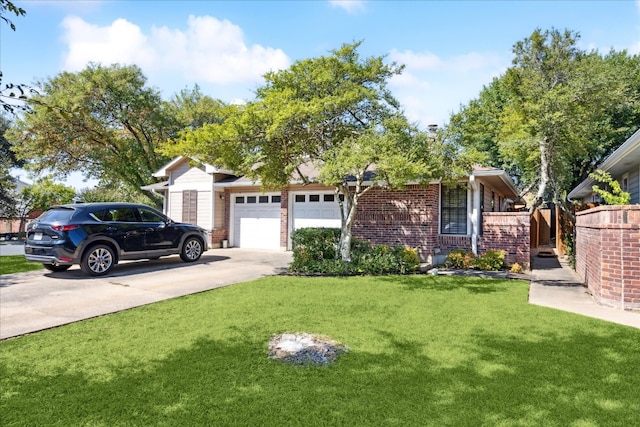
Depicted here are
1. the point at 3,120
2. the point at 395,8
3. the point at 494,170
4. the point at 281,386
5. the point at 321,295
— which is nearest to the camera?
the point at 281,386

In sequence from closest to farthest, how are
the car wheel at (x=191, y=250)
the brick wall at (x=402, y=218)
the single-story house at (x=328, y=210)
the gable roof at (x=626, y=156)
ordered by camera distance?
the gable roof at (x=626, y=156), the car wheel at (x=191, y=250), the single-story house at (x=328, y=210), the brick wall at (x=402, y=218)

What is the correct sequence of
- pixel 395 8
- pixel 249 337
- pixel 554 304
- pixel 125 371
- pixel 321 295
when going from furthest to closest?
pixel 395 8 → pixel 321 295 → pixel 554 304 → pixel 249 337 → pixel 125 371

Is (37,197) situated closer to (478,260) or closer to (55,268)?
(55,268)

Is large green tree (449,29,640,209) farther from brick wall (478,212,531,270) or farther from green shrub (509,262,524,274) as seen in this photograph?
green shrub (509,262,524,274)

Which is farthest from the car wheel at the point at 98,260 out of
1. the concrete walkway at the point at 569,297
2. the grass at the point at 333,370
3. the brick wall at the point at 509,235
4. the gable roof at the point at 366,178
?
the brick wall at the point at 509,235

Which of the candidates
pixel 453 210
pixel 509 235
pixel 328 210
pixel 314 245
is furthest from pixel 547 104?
pixel 328 210

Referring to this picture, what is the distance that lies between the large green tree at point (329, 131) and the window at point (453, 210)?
346 centimetres

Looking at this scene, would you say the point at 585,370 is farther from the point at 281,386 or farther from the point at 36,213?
the point at 36,213

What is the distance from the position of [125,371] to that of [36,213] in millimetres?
28205

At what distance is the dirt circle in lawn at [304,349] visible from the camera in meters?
4.17

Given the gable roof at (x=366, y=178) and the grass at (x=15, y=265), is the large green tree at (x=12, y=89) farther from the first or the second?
the grass at (x=15, y=265)

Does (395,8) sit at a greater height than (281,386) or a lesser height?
greater

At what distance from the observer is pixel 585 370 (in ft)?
12.8

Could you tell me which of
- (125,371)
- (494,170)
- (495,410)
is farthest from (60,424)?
(494,170)
